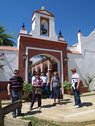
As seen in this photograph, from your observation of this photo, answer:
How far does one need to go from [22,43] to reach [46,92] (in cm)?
375

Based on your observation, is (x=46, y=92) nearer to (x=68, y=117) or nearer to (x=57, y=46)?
(x=57, y=46)

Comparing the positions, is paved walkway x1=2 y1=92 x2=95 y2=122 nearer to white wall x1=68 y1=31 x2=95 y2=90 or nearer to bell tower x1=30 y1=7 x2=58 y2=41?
white wall x1=68 y1=31 x2=95 y2=90

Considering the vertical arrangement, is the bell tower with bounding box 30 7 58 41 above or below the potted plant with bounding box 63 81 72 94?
above

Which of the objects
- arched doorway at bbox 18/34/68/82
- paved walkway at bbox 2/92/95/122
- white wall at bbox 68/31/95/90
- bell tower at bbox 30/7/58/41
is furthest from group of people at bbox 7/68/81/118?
white wall at bbox 68/31/95/90

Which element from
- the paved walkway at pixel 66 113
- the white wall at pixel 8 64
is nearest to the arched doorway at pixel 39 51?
the white wall at pixel 8 64

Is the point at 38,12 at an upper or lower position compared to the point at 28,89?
upper

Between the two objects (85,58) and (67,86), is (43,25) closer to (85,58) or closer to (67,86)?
(85,58)

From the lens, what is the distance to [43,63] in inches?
835

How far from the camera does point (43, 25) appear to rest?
16.2m

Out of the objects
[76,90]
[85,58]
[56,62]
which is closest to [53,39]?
[56,62]

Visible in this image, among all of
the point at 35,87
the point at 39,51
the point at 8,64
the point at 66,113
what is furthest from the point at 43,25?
the point at 66,113

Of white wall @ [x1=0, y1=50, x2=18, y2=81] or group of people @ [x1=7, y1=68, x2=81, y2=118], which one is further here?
white wall @ [x1=0, y1=50, x2=18, y2=81]

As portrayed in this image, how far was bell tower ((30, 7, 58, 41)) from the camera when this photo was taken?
15500 millimetres

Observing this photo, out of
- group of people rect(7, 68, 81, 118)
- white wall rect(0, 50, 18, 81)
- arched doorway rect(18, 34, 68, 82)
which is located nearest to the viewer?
group of people rect(7, 68, 81, 118)
